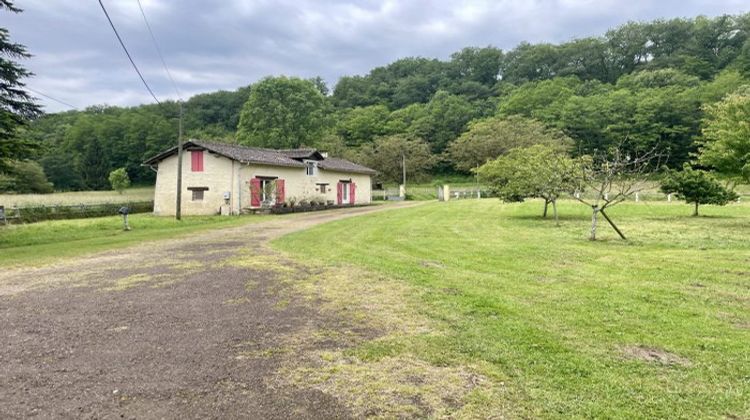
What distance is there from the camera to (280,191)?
91.1ft

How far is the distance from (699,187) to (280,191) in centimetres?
2160

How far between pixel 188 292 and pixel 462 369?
4507 millimetres

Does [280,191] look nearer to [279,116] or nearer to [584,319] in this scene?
[584,319]

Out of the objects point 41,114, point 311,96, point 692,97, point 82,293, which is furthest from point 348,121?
point 82,293

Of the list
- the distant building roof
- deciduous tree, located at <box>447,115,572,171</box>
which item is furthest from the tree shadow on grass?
deciduous tree, located at <box>447,115,572,171</box>

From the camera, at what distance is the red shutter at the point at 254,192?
2602cm

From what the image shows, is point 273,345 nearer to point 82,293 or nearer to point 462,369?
point 462,369

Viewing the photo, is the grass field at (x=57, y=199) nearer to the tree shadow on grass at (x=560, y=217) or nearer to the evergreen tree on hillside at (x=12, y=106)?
the evergreen tree on hillside at (x=12, y=106)

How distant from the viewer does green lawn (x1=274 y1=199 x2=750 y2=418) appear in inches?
130

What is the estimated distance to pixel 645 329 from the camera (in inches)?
188

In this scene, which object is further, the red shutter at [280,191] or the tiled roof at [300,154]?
the tiled roof at [300,154]

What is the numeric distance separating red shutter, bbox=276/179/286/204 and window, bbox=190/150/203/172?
4457 millimetres

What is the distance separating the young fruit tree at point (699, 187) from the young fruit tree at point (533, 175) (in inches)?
215

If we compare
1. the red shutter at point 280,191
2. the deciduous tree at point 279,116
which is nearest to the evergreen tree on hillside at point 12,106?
the red shutter at point 280,191
